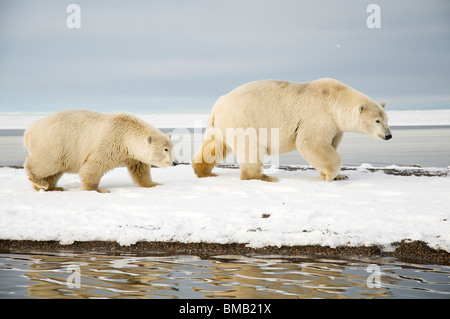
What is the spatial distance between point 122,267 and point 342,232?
3116mm

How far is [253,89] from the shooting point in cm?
1075

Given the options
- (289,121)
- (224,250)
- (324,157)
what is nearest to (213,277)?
(224,250)

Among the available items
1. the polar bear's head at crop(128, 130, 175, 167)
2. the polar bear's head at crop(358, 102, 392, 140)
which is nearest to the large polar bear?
the polar bear's head at crop(358, 102, 392, 140)

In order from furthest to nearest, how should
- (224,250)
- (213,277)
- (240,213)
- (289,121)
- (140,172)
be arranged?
(289,121) < (140,172) < (240,213) < (224,250) < (213,277)

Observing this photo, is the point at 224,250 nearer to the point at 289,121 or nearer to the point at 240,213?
the point at 240,213

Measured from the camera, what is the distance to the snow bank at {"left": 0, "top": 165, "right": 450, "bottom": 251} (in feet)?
23.8

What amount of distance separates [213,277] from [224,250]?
1.22 meters

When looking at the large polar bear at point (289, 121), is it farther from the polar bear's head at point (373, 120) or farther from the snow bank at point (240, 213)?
the snow bank at point (240, 213)

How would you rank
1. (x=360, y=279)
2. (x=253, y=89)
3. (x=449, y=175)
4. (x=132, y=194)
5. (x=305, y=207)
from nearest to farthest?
(x=360, y=279), (x=305, y=207), (x=132, y=194), (x=253, y=89), (x=449, y=175)

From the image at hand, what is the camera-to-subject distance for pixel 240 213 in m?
8.18

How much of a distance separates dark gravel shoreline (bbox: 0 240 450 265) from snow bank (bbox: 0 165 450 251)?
105 millimetres

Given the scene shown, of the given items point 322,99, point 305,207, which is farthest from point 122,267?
point 322,99

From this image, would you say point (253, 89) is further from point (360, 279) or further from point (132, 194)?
point (360, 279)
